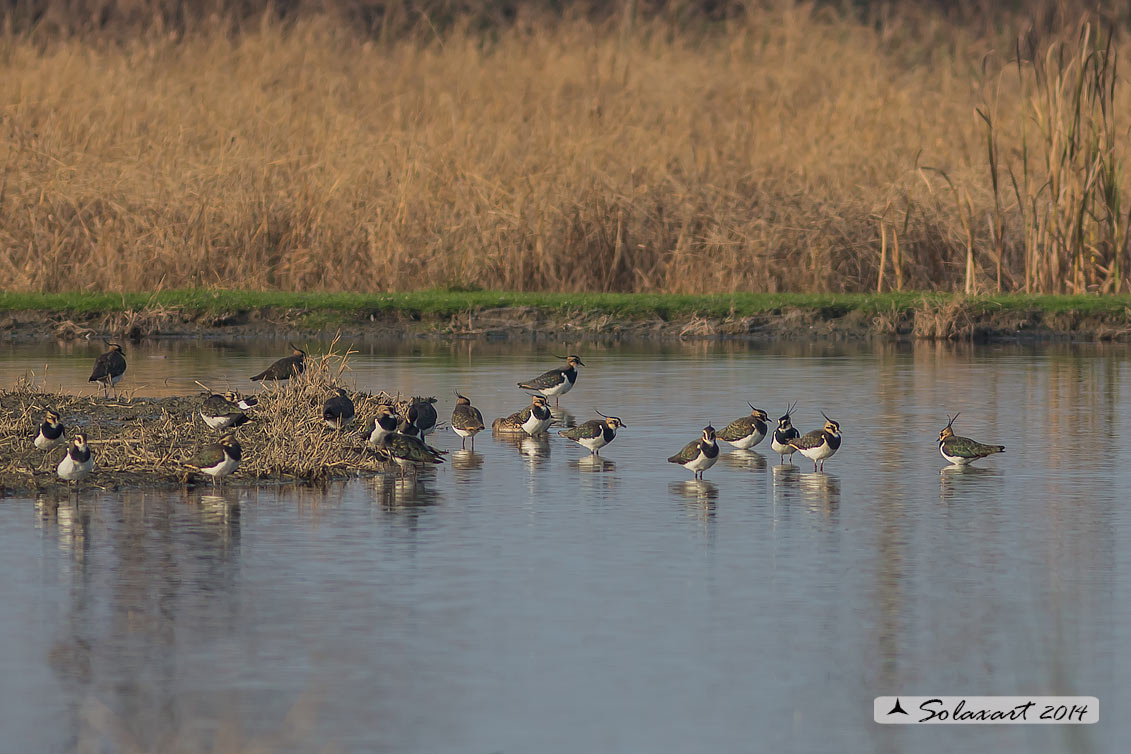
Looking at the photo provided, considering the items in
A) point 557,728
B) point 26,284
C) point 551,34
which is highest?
point 551,34

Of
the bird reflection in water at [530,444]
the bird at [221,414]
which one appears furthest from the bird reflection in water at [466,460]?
the bird at [221,414]

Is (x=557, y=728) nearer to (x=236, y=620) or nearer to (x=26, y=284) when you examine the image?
(x=236, y=620)

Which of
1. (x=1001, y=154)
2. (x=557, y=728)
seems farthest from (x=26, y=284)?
(x=557, y=728)

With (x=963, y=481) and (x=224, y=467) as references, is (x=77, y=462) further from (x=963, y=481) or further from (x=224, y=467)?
(x=963, y=481)

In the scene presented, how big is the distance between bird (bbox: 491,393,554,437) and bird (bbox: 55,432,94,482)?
14.7 ft

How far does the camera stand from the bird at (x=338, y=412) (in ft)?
51.3

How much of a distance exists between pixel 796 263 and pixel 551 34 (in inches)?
577

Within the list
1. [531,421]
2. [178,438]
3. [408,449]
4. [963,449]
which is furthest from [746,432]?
→ [178,438]

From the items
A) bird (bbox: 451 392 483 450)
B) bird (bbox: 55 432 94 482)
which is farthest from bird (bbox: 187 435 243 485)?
bird (bbox: 451 392 483 450)

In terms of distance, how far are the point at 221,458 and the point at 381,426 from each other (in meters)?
1.95

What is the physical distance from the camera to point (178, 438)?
1550 cm

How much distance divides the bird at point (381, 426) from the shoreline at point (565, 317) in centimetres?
1183

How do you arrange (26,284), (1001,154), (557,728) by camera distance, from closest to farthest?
(557,728) → (26,284) → (1001,154)

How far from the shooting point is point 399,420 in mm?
16016
